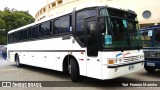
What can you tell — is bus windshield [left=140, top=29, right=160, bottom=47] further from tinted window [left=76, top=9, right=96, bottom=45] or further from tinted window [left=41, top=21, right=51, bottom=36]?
tinted window [left=41, top=21, right=51, bottom=36]

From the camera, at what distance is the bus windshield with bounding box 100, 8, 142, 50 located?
7211 mm

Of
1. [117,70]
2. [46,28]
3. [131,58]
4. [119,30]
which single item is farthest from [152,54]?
[46,28]

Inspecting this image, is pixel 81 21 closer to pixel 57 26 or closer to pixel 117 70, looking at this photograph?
pixel 57 26

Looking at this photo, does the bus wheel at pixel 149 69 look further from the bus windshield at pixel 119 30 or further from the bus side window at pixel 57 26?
the bus side window at pixel 57 26

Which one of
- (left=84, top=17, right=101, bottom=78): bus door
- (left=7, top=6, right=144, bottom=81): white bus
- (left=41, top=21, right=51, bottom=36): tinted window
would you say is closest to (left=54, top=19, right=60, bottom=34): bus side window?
(left=7, top=6, right=144, bottom=81): white bus

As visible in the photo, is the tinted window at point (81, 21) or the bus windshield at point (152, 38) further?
the bus windshield at point (152, 38)

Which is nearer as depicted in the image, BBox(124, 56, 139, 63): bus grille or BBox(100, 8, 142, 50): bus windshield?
BBox(100, 8, 142, 50): bus windshield

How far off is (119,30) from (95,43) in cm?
100

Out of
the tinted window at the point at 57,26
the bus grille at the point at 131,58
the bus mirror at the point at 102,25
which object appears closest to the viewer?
the bus mirror at the point at 102,25

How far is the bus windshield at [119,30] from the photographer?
7.21m

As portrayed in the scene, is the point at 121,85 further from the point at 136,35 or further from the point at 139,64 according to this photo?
the point at 136,35

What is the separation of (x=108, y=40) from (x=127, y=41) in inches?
39.9

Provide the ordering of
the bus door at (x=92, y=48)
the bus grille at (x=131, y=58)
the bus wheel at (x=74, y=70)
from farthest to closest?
the bus wheel at (x=74, y=70), the bus grille at (x=131, y=58), the bus door at (x=92, y=48)

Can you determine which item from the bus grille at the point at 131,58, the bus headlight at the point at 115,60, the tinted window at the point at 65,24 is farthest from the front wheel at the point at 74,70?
the bus grille at the point at 131,58
